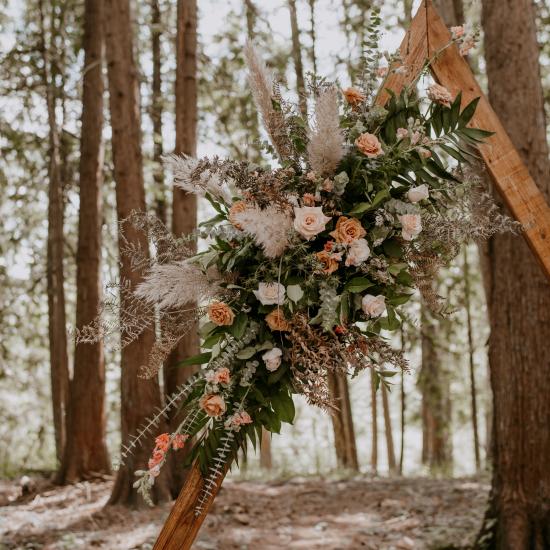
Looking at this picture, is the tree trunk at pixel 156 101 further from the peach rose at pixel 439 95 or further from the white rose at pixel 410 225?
the white rose at pixel 410 225

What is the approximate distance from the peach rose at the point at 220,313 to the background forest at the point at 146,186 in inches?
109

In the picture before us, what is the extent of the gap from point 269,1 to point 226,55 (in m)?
1.02

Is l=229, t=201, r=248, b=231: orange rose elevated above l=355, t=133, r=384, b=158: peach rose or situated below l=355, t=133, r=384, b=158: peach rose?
below

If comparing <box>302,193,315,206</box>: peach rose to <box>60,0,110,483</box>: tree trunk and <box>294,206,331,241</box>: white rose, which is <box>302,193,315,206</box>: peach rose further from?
<box>60,0,110,483</box>: tree trunk

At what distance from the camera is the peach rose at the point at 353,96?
268 centimetres

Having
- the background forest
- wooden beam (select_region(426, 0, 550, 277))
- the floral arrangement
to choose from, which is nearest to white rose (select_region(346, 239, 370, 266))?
the floral arrangement

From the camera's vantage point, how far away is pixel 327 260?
2.46 metres

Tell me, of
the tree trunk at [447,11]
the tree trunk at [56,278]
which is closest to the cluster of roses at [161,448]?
the tree trunk at [447,11]

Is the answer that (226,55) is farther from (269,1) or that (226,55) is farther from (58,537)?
(58,537)

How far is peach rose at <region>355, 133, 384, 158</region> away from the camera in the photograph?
2479mm

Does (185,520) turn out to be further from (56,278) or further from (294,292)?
(56,278)

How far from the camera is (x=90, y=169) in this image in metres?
8.24

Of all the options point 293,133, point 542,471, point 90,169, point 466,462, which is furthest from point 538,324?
point 466,462

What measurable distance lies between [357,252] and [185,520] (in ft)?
3.69
